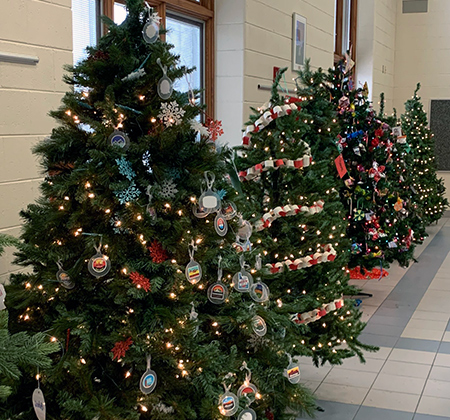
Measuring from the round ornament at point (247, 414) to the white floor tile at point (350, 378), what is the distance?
195 cm

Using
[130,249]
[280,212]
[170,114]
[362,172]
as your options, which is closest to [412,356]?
[280,212]

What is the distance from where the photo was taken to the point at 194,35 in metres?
5.98

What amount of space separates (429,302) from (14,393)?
4776 mm

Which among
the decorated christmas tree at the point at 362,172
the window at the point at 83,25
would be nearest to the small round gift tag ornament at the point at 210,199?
the window at the point at 83,25

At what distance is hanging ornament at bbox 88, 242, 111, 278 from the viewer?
211 cm

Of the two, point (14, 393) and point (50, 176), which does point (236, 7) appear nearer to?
point (50, 176)

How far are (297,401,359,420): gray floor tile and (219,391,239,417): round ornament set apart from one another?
1.48 metres

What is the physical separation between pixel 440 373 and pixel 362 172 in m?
2.15

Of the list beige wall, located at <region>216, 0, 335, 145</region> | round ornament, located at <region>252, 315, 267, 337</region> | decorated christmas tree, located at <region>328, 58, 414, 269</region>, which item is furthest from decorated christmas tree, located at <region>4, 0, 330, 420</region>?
beige wall, located at <region>216, 0, 335, 145</region>

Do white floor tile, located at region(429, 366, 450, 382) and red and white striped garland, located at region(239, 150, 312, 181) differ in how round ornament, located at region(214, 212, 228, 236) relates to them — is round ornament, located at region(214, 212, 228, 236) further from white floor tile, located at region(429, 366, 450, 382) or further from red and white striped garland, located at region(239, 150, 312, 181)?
white floor tile, located at region(429, 366, 450, 382)

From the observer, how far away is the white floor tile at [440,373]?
13.6ft

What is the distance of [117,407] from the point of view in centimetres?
205

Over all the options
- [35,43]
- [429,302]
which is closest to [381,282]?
[429,302]

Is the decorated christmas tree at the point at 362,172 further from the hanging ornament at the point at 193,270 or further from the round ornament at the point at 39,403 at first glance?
the round ornament at the point at 39,403
